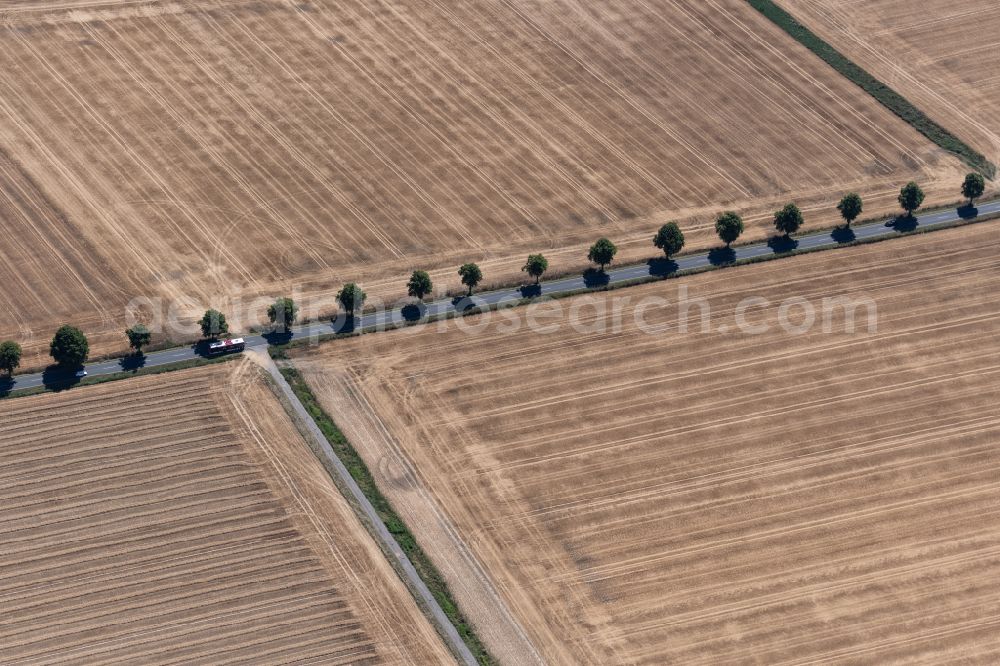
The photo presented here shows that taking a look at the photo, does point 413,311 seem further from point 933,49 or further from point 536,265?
point 933,49

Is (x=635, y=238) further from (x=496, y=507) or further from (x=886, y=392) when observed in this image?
(x=496, y=507)

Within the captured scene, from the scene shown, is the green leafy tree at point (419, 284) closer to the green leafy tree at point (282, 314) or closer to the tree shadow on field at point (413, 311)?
the tree shadow on field at point (413, 311)

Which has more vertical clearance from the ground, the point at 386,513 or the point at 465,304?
the point at 465,304

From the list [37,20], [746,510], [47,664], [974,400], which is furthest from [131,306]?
Result: [974,400]

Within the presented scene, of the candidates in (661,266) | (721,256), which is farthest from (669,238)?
(721,256)

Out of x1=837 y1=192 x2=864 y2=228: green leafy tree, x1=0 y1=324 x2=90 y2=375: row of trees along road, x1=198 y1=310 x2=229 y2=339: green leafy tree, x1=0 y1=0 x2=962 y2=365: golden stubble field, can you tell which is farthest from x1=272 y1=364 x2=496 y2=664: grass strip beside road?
x1=837 y1=192 x2=864 y2=228: green leafy tree

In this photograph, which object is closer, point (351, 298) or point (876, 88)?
point (351, 298)

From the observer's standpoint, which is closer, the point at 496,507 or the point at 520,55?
the point at 496,507

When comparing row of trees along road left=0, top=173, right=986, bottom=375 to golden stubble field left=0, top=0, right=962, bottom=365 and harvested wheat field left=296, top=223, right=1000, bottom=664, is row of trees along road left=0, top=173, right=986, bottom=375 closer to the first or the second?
golden stubble field left=0, top=0, right=962, bottom=365
